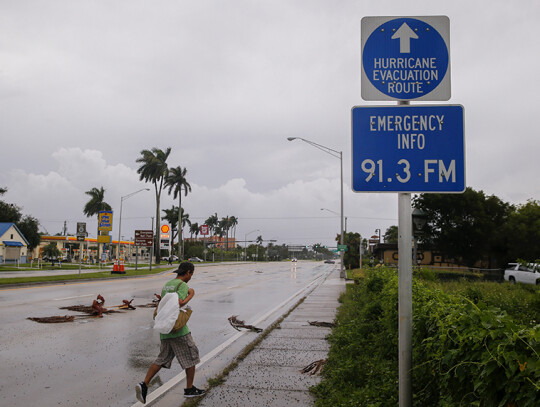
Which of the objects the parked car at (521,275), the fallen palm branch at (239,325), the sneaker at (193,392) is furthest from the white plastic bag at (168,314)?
the parked car at (521,275)

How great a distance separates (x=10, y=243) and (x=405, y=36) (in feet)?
214

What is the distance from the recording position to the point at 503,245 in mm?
40469

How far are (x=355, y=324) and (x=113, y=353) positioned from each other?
4639 mm

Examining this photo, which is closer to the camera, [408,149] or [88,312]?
[408,149]

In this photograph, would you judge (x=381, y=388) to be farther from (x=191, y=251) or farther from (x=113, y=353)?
(x=191, y=251)

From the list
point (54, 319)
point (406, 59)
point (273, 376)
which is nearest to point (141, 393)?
point (273, 376)

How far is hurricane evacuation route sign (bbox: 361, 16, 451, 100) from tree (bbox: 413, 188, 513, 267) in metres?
38.4

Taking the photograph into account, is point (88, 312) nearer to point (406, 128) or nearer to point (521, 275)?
point (406, 128)

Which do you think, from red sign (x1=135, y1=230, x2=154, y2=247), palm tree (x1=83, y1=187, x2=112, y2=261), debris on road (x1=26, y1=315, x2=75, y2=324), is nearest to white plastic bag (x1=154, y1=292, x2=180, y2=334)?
debris on road (x1=26, y1=315, x2=75, y2=324)

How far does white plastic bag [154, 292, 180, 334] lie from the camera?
5676 mm

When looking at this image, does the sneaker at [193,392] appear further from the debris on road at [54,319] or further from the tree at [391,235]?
the tree at [391,235]

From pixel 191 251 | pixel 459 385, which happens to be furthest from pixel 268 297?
pixel 191 251

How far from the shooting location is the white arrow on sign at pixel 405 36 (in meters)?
3.24

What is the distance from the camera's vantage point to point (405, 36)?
3.25 meters
